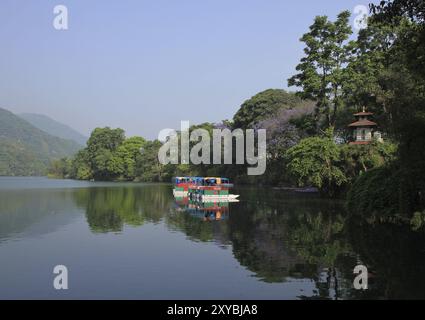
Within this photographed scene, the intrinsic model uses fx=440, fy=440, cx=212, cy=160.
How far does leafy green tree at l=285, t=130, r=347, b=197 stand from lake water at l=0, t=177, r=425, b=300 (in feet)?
30.6

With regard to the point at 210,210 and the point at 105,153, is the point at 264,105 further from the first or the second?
the point at 105,153

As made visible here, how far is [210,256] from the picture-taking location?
18797 millimetres

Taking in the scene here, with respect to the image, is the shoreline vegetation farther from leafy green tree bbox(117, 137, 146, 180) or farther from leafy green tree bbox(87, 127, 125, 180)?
leafy green tree bbox(87, 127, 125, 180)

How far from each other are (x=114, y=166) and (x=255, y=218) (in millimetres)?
94905

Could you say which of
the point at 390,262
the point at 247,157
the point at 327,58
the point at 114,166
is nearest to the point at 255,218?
the point at 390,262

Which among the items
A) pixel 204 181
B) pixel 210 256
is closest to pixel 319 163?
pixel 204 181

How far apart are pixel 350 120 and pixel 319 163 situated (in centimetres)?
1070

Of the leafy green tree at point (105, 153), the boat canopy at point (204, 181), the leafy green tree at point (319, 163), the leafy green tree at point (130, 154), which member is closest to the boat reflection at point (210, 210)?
the boat canopy at point (204, 181)

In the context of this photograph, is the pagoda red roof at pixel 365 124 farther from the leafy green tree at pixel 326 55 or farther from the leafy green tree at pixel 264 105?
the leafy green tree at pixel 264 105

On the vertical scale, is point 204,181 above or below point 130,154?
below

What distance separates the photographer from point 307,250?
64.0ft

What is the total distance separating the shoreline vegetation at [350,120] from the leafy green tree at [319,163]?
0.10 metres

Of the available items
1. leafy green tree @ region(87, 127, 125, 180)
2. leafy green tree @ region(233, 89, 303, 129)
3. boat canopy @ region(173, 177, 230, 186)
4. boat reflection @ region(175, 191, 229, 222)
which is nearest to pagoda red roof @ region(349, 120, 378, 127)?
boat reflection @ region(175, 191, 229, 222)
